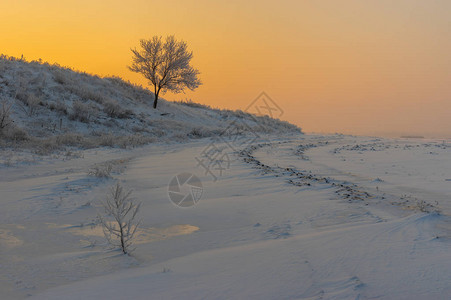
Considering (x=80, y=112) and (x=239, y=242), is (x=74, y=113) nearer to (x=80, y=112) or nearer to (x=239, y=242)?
(x=80, y=112)

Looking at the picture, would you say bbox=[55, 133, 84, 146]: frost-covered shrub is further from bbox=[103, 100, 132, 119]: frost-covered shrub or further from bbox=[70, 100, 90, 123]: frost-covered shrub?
bbox=[103, 100, 132, 119]: frost-covered shrub

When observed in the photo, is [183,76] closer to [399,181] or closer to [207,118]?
[207,118]

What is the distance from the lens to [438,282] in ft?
7.14

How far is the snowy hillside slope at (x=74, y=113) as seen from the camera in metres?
13.3

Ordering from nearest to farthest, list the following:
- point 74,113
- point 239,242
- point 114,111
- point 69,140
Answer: point 239,242 → point 69,140 → point 74,113 → point 114,111

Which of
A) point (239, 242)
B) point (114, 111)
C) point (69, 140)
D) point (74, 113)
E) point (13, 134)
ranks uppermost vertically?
point (114, 111)

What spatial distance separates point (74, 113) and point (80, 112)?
400 mm

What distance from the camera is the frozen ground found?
2.22 metres

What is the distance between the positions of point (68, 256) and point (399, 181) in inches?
237

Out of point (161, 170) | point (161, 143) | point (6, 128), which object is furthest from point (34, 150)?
point (161, 143)

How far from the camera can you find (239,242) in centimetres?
319

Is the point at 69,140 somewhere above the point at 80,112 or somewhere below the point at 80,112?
below

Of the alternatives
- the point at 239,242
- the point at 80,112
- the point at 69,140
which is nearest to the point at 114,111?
the point at 80,112

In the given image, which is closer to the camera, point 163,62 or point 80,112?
point 80,112
